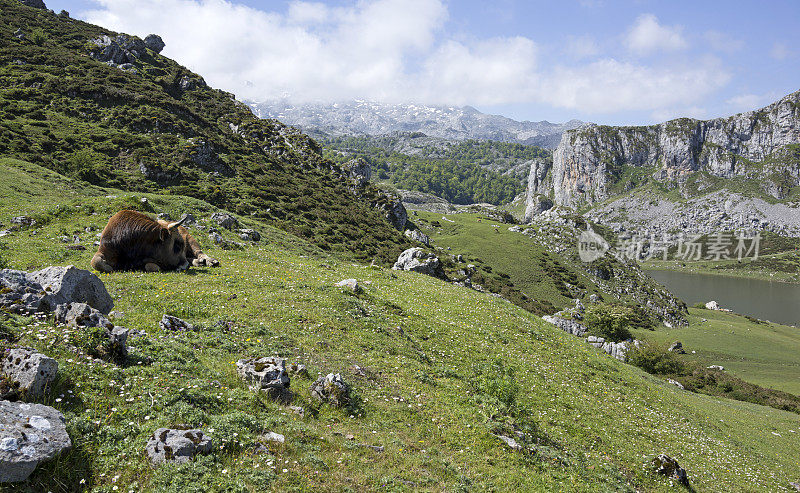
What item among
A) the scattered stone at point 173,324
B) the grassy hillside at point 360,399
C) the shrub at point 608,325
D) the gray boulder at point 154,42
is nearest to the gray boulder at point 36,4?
the gray boulder at point 154,42

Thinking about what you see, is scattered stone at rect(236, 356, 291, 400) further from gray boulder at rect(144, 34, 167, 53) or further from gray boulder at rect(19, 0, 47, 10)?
gray boulder at rect(19, 0, 47, 10)

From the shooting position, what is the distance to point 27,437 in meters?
4.70

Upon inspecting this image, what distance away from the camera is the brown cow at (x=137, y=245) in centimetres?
1562

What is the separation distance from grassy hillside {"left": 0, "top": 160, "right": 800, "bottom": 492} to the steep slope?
26.1 meters

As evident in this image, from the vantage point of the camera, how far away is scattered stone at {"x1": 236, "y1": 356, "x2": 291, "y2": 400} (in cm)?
870

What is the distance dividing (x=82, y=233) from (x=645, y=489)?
94.5 feet

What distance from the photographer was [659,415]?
17891 mm

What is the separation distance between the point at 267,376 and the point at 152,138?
61129mm

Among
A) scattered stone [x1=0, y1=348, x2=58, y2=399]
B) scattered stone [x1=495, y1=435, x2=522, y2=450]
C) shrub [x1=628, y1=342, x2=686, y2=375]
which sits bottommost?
shrub [x1=628, y1=342, x2=686, y2=375]

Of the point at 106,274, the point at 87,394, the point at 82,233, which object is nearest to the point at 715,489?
the point at 87,394

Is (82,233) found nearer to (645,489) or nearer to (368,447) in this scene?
(368,447)

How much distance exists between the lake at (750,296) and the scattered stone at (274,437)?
176849mm

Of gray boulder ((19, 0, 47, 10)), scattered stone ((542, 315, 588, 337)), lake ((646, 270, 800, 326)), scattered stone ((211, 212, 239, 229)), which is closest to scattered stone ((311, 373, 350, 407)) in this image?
scattered stone ((211, 212, 239, 229))

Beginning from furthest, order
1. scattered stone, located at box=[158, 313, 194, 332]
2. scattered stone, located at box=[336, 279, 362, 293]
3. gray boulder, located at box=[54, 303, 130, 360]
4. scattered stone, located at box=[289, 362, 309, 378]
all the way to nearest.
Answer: scattered stone, located at box=[336, 279, 362, 293], scattered stone, located at box=[158, 313, 194, 332], scattered stone, located at box=[289, 362, 309, 378], gray boulder, located at box=[54, 303, 130, 360]
